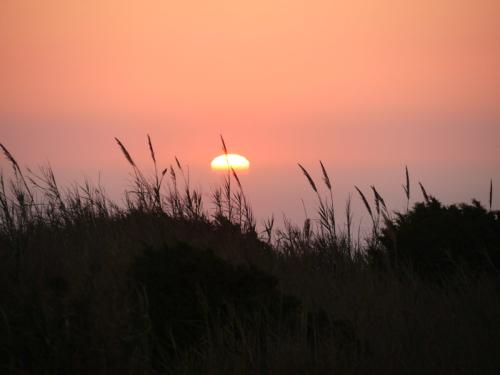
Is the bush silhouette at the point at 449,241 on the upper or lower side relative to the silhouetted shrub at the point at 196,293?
upper

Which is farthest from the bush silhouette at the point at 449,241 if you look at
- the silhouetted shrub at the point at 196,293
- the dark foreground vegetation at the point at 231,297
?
the silhouetted shrub at the point at 196,293

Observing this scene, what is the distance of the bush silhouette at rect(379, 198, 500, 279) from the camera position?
700cm

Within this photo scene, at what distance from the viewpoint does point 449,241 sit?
710cm

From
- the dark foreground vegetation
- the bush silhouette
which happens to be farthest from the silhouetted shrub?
the bush silhouette

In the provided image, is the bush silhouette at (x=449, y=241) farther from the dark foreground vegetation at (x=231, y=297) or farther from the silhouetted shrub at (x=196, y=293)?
the silhouetted shrub at (x=196, y=293)

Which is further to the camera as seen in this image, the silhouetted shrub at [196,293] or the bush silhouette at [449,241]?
the bush silhouette at [449,241]

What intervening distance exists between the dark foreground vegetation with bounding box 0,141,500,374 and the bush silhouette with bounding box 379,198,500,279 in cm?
2

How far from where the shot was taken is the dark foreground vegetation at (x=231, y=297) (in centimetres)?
360

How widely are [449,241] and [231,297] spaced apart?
3.57 meters

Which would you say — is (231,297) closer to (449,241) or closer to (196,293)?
(196,293)

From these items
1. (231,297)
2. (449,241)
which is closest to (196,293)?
(231,297)

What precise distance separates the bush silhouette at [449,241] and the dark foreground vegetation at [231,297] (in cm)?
2

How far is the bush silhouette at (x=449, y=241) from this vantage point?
7.00 m

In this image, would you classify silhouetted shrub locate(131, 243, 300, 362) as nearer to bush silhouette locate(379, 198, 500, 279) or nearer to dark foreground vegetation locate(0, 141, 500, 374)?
dark foreground vegetation locate(0, 141, 500, 374)
